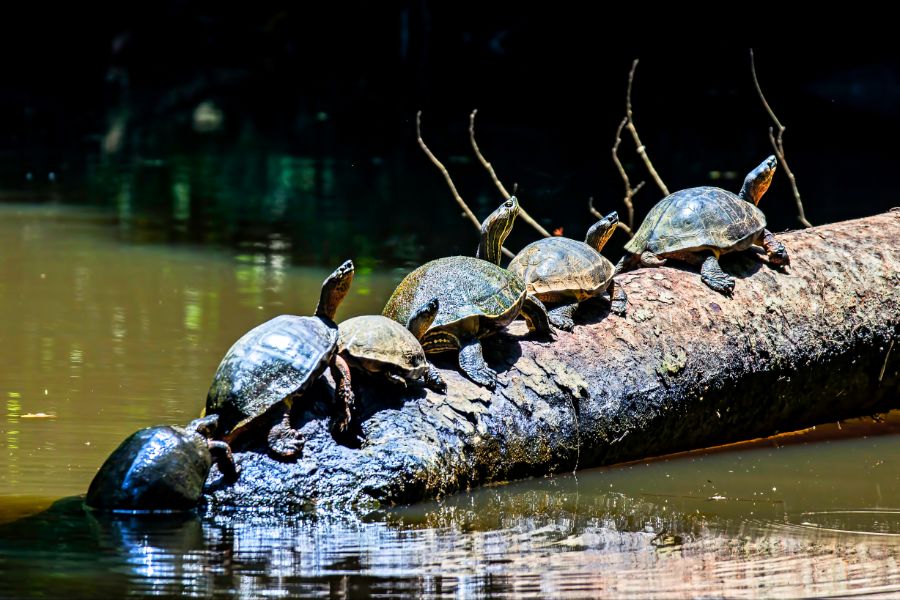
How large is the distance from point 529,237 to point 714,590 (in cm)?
754

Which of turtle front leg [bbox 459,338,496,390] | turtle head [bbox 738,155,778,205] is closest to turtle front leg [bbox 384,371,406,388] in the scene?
turtle front leg [bbox 459,338,496,390]

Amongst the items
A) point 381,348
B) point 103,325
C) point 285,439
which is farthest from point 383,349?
point 103,325

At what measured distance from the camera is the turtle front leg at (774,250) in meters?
6.27

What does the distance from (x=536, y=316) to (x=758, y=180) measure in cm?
192

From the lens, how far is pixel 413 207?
12969mm

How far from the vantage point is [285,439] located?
15.1 ft

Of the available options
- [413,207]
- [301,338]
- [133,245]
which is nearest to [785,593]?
[301,338]

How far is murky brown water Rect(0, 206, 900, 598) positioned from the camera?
3.98 meters

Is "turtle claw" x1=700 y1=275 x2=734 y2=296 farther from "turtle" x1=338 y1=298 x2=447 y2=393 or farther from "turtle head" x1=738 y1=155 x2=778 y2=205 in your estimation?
"turtle" x1=338 y1=298 x2=447 y2=393

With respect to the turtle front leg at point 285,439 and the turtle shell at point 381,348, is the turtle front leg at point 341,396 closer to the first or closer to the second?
the turtle shell at point 381,348

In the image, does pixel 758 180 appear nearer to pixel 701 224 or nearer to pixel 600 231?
pixel 701 224

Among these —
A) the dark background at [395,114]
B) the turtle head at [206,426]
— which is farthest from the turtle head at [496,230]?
the dark background at [395,114]

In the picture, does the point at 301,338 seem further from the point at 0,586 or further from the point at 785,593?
the point at 785,593

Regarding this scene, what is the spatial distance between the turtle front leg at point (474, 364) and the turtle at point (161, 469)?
1.12 m
